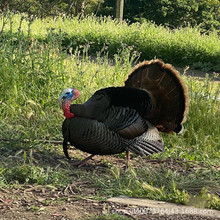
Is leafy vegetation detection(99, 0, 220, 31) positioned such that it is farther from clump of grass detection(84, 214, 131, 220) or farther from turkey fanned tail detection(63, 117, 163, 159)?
clump of grass detection(84, 214, 131, 220)

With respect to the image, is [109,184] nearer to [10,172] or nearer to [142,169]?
[142,169]

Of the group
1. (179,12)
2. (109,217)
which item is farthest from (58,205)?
(179,12)

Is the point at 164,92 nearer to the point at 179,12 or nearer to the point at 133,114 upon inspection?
the point at 133,114

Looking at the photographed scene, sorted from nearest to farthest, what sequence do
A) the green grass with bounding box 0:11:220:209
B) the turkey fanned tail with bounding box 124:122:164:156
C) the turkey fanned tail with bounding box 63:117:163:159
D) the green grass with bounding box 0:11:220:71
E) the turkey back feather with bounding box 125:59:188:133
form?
the green grass with bounding box 0:11:220:209 → the turkey fanned tail with bounding box 63:117:163:159 → the turkey fanned tail with bounding box 124:122:164:156 → the turkey back feather with bounding box 125:59:188:133 → the green grass with bounding box 0:11:220:71

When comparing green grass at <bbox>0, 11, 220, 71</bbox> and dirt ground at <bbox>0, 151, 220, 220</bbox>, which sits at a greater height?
dirt ground at <bbox>0, 151, 220, 220</bbox>

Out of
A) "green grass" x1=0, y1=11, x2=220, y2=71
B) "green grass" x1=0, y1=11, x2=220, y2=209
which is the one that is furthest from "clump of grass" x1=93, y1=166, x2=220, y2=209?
"green grass" x1=0, y1=11, x2=220, y2=71

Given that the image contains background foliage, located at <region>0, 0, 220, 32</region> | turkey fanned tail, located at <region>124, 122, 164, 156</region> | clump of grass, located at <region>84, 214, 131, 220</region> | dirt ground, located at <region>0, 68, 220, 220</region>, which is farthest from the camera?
background foliage, located at <region>0, 0, 220, 32</region>

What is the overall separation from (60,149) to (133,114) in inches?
38.0

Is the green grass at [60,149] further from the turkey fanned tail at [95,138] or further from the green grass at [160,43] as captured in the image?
the green grass at [160,43]

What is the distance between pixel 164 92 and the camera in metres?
5.07

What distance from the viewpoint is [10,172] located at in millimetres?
4164

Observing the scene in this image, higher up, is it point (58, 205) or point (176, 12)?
point (58, 205)

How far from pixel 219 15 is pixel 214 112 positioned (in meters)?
20.0

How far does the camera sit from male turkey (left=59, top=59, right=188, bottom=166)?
183 inches
